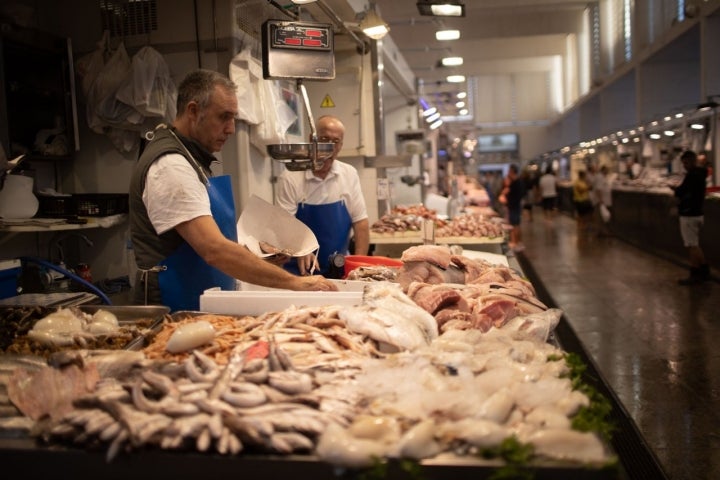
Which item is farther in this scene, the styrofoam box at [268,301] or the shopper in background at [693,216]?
the shopper in background at [693,216]

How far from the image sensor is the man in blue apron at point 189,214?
3.21 meters

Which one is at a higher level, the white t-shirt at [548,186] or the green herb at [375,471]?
the white t-shirt at [548,186]

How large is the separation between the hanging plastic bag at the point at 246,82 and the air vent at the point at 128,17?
2.73 feet

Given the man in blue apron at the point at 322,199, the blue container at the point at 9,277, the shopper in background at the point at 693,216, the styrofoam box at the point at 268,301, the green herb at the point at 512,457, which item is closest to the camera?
the green herb at the point at 512,457

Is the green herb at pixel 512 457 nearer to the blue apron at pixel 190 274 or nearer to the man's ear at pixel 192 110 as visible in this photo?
the blue apron at pixel 190 274

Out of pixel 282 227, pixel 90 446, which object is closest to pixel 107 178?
pixel 282 227

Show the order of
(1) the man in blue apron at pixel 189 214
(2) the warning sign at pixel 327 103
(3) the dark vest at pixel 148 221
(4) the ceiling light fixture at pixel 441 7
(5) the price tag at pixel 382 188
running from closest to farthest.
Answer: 1. (1) the man in blue apron at pixel 189 214
2. (3) the dark vest at pixel 148 221
3. (4) the ceiling light fixture at pixel 441 7
4. (2) the warning sign at pixel 327 103
5. (5) the price tag at pixel 382 188

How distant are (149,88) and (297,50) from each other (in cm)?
140

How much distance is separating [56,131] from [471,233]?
4.27m

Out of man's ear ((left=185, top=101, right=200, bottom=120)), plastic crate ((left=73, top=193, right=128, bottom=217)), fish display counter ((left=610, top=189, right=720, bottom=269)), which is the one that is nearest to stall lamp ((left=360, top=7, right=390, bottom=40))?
plastic crate ((left=73, top=193, right=128, bottom=217))

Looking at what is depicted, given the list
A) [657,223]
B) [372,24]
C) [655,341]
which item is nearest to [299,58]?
[372,24]

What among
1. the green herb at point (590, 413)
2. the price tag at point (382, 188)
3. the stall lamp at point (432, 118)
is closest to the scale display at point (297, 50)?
the green herb at point (590, 413)

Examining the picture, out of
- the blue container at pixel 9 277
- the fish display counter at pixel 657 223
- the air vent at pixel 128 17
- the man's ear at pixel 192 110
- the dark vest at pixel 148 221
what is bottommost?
the fish display counter at pixel 657 223

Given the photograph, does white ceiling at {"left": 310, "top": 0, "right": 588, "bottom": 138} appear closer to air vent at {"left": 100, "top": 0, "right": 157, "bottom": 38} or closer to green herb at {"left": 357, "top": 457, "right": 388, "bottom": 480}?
air vent at {"left": 100, "top": 0, "right": 157, "bottom": 38}
